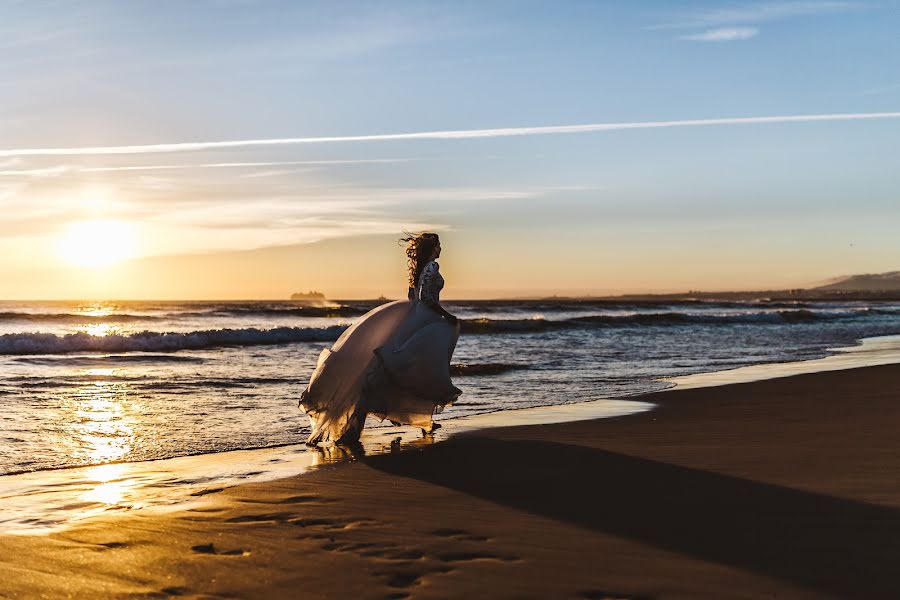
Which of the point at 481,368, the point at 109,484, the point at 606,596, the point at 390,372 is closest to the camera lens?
the point at 606,596

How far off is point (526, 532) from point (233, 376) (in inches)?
470

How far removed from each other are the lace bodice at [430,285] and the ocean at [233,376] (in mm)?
2103

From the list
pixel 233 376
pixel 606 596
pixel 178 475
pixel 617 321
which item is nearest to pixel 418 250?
pixel 178 475

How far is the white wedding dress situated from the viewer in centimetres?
883

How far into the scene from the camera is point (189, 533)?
5.09 m

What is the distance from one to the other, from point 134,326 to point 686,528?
1470 inches

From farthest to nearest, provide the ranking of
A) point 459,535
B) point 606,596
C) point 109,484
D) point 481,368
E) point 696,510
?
1. point 481,368
2. point 109,484
3. point 696,510
4. point 459,535
5. point 606,596

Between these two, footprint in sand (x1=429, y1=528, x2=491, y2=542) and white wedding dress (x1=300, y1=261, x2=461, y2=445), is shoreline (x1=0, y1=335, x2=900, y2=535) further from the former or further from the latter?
footprint in sand (x1=429, y1=528, x2=491, y2=542)

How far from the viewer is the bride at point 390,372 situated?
883 cm

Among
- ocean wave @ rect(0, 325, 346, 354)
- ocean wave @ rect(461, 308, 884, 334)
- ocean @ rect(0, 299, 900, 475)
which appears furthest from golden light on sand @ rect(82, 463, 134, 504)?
ocean wave @ rect(461, 308, 884, 334)

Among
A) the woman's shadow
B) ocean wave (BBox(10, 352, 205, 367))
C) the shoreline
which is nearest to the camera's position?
the woman's shadow

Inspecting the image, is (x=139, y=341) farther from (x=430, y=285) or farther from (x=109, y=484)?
(x=109, y=484)

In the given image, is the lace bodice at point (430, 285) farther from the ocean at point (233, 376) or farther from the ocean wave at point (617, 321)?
the ocean wave at point (617, 321)

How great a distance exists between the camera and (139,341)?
27109 mm
